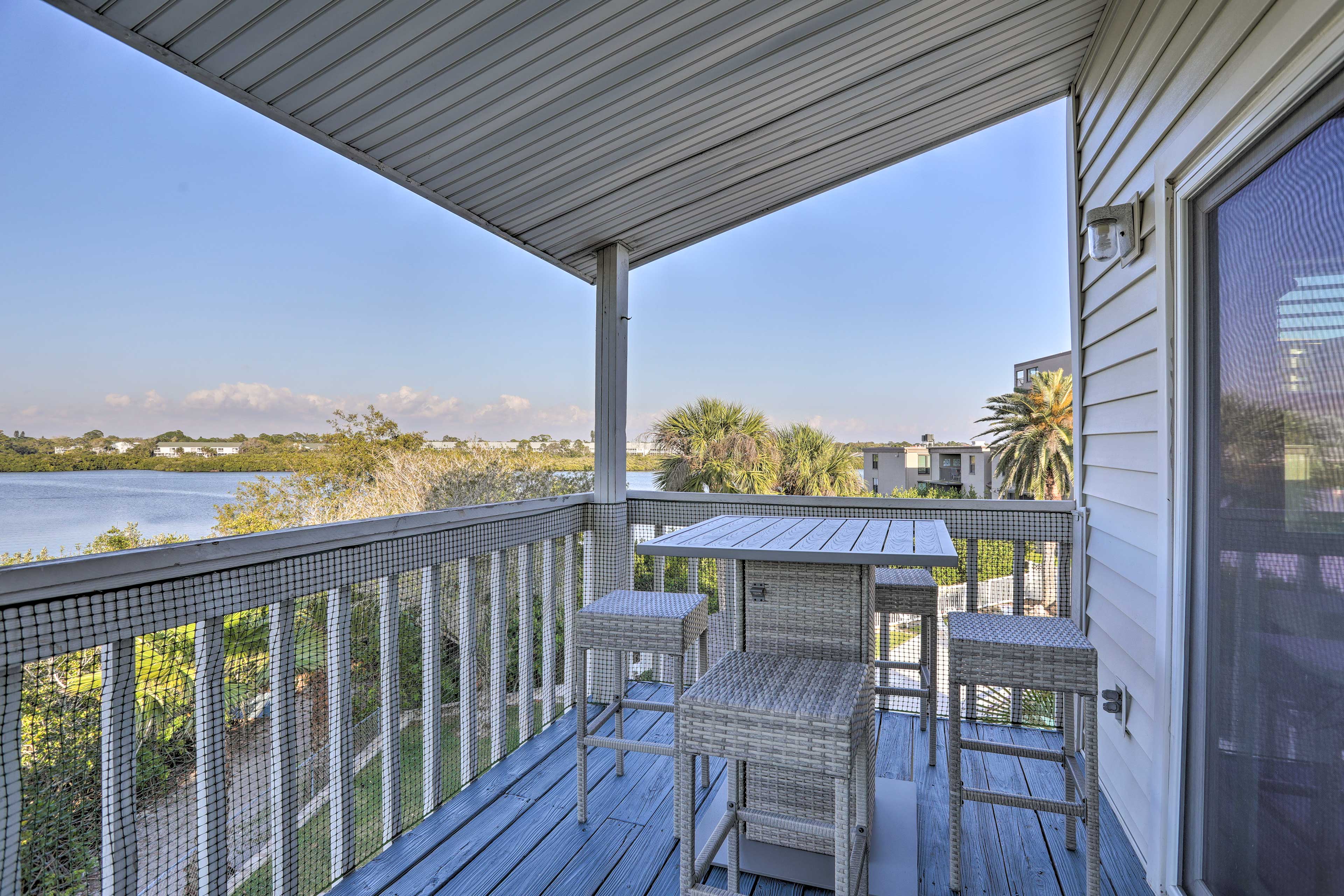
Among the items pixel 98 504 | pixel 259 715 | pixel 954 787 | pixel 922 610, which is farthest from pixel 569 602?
pixel 98 504

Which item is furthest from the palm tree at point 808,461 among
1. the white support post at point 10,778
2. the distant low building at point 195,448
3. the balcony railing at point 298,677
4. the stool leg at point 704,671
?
the white support post at point 10,778

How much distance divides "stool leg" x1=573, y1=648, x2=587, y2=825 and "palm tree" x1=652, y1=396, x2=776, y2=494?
Answer: 7258mm

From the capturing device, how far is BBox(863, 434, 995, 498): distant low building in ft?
13.2

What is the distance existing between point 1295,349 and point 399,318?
321 centimetres

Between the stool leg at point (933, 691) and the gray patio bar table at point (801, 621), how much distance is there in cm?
53

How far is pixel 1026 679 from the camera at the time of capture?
1.87 metres

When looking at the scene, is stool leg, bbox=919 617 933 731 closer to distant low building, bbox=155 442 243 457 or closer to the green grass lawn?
the green grass lawn

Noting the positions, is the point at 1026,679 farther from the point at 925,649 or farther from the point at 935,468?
the point at 935,468

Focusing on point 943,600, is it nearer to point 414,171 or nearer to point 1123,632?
point 1123,632

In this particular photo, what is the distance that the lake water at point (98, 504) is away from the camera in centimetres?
137

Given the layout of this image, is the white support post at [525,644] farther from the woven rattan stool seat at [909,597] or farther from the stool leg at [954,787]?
the stool leg at [954,787]

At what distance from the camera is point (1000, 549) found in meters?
3.07

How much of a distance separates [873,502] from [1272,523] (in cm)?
187

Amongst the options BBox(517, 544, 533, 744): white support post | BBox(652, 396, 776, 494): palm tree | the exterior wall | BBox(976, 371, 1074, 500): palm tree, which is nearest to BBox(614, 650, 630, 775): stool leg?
BBox(517, 544, 533, 744): white support post
